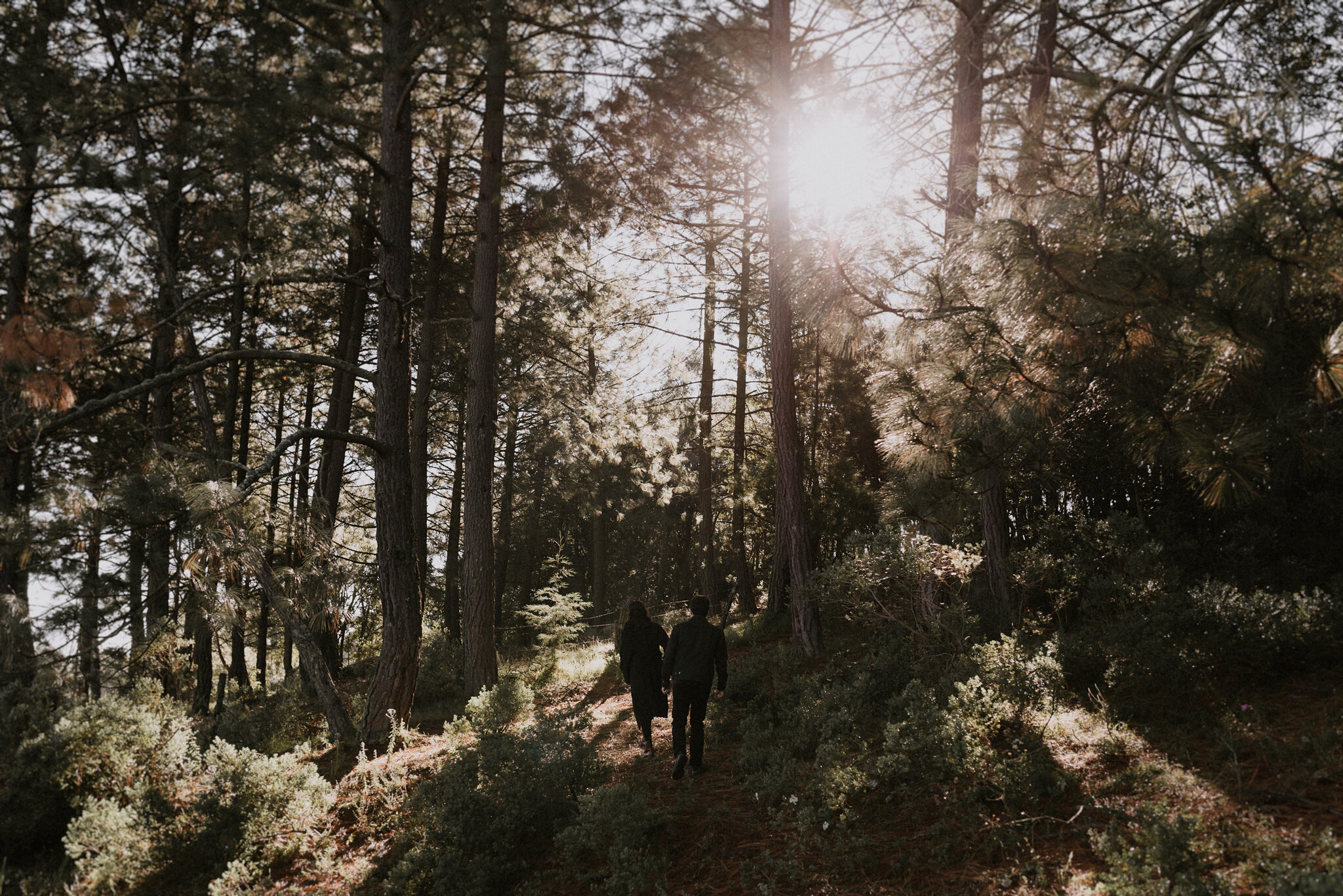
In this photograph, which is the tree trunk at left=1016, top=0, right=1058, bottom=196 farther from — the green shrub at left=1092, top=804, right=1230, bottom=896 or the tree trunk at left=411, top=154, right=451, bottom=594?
the tree trunk at left=411, top=154, right=451, bottom=594

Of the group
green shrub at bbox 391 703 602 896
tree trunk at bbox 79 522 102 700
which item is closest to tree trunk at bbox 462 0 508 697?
green shrub at bbox 391 703 602 896

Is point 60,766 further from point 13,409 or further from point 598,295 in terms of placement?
point 598,295

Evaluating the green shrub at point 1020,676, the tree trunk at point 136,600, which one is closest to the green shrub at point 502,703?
the tree trunk at point 136,600

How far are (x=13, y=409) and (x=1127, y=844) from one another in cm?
863

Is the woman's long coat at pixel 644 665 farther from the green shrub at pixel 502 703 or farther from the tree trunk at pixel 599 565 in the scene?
the tree trunk at pixel 599 565

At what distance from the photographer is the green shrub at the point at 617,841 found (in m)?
4.32

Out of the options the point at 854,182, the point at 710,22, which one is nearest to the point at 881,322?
the point at 854,182

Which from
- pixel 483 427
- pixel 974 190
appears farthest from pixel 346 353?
pixel 974 190

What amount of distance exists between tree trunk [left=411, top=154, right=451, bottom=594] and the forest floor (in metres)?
6.43

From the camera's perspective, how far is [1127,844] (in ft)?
11.2

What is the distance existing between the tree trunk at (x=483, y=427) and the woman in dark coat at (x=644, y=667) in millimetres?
2955

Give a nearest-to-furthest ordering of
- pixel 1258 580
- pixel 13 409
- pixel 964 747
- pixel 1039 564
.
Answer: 1. pixel 964 747
2. pixel 13 409
3. pixel 1258 580
4. pixel 1039 564

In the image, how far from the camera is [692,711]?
6.21m

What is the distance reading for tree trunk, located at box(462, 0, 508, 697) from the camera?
9250mm
